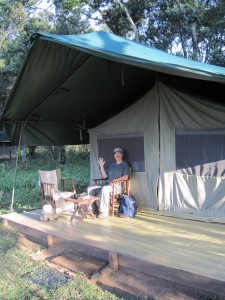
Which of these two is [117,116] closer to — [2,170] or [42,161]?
[2,170]

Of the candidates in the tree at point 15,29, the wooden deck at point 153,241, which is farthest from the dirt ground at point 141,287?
the tree at point 15,29

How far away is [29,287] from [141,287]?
1081 mm

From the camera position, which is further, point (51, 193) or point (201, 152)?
point (51, 193)

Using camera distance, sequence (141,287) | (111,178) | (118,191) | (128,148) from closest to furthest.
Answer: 1. (141,287)
2. (118,191)
3. (111,178)
4. (128,148)

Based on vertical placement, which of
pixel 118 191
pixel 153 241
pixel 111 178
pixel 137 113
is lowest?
pixel 153 241

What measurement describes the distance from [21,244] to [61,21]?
10.2m

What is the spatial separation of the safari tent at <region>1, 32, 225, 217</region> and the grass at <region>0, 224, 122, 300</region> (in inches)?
85.3

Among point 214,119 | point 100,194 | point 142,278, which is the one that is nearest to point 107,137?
point 100,194

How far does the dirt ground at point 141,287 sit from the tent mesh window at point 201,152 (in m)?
1.96

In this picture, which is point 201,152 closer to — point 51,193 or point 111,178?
point 111,178

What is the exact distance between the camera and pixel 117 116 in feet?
18.6

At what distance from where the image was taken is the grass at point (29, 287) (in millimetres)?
2834

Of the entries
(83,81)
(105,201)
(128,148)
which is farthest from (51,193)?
(83,81)

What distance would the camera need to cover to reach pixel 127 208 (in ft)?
15.9
